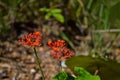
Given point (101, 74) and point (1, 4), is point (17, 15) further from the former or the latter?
point (101, 74)

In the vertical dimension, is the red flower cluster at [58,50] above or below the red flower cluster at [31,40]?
below

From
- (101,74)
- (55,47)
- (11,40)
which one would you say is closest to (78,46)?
(11,40)

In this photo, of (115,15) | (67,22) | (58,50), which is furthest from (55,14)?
(58,50)

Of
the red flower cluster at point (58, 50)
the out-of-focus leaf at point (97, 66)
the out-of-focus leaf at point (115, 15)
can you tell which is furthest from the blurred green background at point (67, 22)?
the red flower cluster at point (58, 50)

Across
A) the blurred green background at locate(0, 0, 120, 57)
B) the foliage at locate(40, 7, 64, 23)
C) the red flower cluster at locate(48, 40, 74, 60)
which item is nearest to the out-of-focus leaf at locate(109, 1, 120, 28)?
the blurred green background at locate(0, 0, 120, 57)

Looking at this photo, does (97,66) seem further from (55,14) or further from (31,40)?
(55,14)

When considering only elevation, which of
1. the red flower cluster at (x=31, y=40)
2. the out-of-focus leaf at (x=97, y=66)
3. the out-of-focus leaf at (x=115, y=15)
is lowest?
the out-of-focus leaf at (x=97, y=66)

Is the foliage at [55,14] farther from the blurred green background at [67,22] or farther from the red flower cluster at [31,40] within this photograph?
the red flower cluster at [31,40]

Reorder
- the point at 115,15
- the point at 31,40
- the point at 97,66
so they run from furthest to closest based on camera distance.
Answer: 1. the point at 115,15
2. the point at 97,66
3. the point at 31,40
